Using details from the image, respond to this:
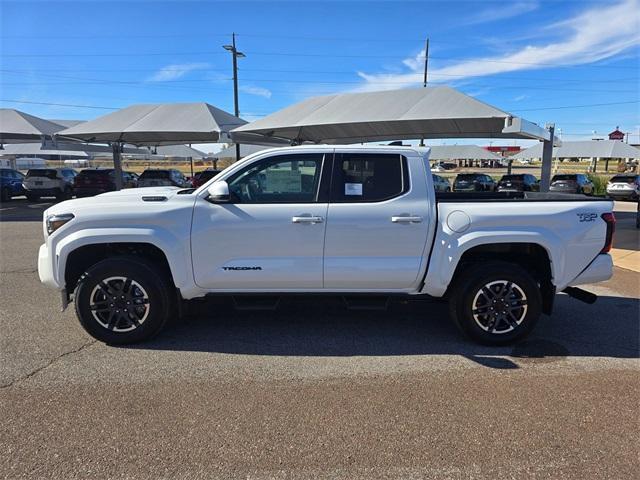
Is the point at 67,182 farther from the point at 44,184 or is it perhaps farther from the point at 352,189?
the point at 352,189

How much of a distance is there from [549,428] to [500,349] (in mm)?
1317

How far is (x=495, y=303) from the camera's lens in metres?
4.36

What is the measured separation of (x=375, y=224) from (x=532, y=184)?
23.0 m

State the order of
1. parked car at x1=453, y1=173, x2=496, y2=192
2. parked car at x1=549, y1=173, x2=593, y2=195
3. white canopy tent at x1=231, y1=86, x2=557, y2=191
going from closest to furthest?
white canopy tent at x1=231, y1=86, x2=557, y2=191 → parked car at x1=453, y1=173, x2=496, y2=192 → parked car at x1=549, y1=173, x2=593, y2=195

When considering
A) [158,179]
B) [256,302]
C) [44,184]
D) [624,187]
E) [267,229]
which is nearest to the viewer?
[267,229]

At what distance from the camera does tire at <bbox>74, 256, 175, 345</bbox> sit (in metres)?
4.26

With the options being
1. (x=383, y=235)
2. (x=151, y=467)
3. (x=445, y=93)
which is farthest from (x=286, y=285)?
(x=445, y=93)

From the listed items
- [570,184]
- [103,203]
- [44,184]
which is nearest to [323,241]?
[103,203]

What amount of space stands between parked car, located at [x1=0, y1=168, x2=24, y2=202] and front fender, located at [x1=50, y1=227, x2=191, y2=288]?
865 inches

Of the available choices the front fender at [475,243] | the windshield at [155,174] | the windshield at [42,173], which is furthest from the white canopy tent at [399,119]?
the windshield at [42,173]

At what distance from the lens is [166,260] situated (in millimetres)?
4430

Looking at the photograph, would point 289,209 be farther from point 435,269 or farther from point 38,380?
point 38,380

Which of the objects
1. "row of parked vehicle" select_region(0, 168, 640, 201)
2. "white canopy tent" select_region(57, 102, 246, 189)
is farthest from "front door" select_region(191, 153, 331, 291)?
"row of parked vehicle" select_region(0, 168, 640, 201)

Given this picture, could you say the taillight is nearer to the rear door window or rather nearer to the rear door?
the rear door
